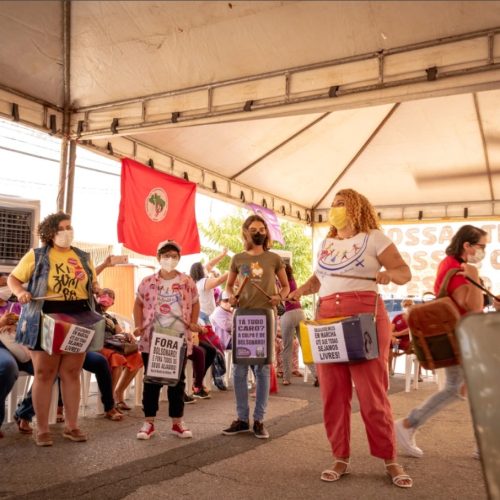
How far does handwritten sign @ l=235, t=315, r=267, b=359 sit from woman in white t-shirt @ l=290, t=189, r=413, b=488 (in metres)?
1.16

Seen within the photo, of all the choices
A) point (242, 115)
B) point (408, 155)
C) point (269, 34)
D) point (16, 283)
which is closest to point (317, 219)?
point (408, 155)

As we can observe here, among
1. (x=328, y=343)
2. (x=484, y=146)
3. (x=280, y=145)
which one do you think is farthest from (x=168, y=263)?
(x=484, y=146)

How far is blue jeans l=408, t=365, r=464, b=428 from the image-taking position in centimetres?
404

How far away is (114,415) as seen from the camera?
5.52 meters

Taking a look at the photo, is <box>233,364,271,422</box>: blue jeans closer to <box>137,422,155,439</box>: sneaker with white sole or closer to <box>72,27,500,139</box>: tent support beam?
<box>137,422,155,439</box>: sneaker with white sole

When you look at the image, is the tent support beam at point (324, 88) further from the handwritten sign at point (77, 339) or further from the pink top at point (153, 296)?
the handwritten sign at point (77, 339)

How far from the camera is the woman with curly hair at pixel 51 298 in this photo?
4.43 meters

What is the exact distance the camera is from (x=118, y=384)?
242 inches

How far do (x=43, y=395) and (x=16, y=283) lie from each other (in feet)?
2.91

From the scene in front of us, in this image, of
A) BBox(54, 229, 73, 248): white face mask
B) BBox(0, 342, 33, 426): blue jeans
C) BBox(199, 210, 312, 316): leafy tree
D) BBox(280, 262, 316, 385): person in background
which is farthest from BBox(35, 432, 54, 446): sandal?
BBox(199, 210, 312, 316): leafy tree

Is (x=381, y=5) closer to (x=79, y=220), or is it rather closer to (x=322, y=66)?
(x=322, y=66)

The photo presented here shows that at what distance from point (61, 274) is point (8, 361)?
2.70 ft

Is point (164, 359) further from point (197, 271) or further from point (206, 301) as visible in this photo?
point (206, 301)

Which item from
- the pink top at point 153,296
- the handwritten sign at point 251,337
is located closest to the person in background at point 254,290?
the handwritten sign at point 251,337
